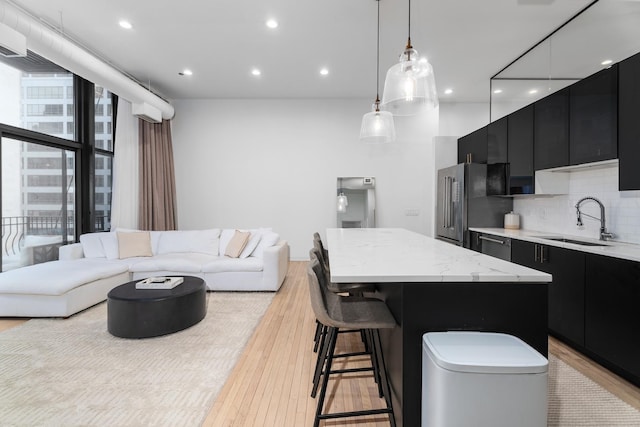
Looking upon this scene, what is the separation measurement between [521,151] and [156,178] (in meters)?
5.70

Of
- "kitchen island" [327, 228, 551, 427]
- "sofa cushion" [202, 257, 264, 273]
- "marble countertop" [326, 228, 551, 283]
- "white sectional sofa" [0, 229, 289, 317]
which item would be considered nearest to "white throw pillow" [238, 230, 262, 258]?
"white sectional sofa" [0, 229, 289, 317]

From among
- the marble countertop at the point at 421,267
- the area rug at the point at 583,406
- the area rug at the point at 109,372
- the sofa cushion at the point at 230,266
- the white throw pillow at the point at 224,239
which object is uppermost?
the marble countertop at the point at 421,267

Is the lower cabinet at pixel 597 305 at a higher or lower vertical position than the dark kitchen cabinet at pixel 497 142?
lower

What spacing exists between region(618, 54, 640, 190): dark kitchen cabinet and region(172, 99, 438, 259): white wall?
12.5ft

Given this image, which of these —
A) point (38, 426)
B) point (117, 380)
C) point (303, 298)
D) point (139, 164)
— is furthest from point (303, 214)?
point (38, 426)

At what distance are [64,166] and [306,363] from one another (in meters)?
4.71

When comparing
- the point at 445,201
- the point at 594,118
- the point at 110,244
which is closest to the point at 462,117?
the point at 445,201

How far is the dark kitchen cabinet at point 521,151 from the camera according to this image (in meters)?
3.62

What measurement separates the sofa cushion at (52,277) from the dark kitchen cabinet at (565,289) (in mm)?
4637

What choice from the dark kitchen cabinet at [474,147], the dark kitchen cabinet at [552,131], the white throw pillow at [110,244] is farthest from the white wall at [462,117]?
the white throw pillow at [110,244]

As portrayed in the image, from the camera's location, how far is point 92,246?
4.36m

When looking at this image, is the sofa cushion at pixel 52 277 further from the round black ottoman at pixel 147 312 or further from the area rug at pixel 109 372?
the round black ottoman at pixel 147 312

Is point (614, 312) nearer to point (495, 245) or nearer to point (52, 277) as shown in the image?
point (495, 245)

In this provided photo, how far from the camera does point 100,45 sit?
13.4 feet
